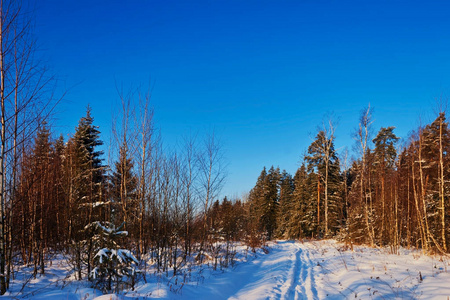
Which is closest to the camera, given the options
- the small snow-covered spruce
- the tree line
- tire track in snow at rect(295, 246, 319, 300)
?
the small snow-covered spruce

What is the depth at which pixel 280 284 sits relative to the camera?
8.01m

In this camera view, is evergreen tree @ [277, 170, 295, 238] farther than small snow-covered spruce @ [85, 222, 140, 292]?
Yes

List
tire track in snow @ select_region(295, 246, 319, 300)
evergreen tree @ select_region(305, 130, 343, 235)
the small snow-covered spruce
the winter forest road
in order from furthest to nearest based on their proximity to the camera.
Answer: evergreen tree @ select_region(305, 130, 343, 235) → tire track in snow @ select_region(295, 246, 319, 300) → the winter forest road → the small snow-covered spruce

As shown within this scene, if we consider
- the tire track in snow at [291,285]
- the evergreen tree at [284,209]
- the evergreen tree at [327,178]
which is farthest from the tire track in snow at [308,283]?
the evergreen tree at [284,209]

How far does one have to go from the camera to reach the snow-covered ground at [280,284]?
597cm

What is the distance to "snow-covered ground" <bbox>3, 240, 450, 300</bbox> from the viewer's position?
19.6 feet

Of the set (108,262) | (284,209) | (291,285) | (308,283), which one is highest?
(108,262)

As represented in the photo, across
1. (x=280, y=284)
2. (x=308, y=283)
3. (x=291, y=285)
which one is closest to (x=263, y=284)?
(x=280, y=284)

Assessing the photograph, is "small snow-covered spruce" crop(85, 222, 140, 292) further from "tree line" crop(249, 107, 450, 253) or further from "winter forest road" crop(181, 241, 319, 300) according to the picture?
"tree line" crop(249, 107, 450, 253)

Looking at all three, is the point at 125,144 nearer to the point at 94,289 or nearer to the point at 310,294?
the point at 94,289

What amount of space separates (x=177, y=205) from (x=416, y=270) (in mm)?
8901

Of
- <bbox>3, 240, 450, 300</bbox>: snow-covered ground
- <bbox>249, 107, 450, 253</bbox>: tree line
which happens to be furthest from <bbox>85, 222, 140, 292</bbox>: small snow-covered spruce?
<bbox>249, 107, 450, 253</bbox>: tree line

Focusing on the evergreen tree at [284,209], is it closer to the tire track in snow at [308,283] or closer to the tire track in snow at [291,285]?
the tire track in snow at [308,283]

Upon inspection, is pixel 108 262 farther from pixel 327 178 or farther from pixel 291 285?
pixel 327 178
